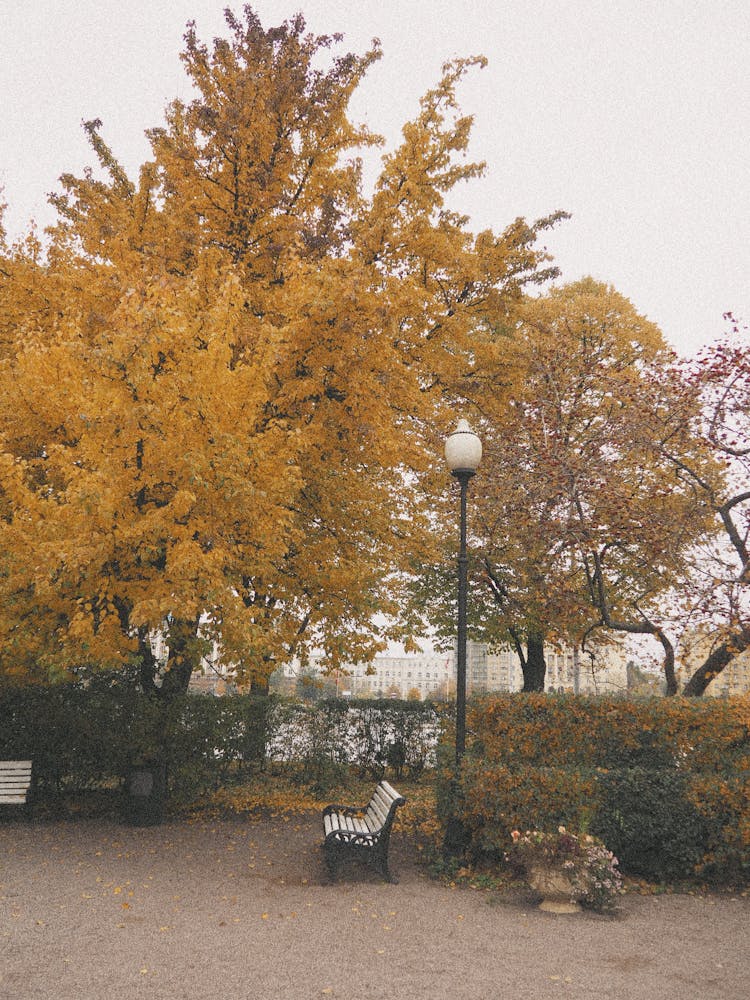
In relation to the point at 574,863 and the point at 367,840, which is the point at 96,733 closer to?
the point at 367,840

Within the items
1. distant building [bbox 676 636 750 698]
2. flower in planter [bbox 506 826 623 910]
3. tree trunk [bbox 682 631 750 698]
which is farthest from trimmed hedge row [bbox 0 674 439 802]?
tree trunk [bbox 682 631 750 698]

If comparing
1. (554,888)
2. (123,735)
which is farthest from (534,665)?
(554,888)

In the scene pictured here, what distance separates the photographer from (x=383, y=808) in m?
6.59

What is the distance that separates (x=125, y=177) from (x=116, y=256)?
76.4 inches

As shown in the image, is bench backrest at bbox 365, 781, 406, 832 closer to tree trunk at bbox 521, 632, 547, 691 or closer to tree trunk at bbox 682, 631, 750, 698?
tree trunk at bbox 682, 631, 750, 698

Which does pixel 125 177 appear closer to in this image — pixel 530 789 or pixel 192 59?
pixel 192 59

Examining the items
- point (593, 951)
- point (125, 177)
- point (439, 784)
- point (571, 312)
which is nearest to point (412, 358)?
point (125, 177)

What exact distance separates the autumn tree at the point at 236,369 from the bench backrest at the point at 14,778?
1.73 metres

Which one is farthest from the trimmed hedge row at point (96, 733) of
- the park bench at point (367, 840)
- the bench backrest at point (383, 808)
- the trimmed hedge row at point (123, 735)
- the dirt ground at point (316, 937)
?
the park bench at point (367, 840)

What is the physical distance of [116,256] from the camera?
8.97 m

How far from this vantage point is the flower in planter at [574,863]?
5.65 meters

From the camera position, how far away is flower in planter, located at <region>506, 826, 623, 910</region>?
5.65 metres

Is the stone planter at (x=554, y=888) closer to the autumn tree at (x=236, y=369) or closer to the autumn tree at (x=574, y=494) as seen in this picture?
the autumn tree at (x=236, y=369)

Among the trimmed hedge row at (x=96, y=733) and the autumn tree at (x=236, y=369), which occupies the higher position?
the autumn tree at (x=236, y=369)
